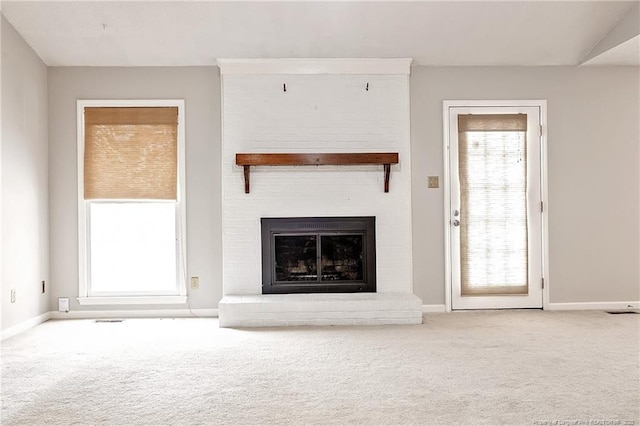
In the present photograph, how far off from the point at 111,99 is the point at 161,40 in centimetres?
79

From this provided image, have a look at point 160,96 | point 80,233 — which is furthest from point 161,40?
point 80,233

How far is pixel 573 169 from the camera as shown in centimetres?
504

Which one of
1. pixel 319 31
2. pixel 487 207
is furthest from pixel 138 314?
pixel 487 207

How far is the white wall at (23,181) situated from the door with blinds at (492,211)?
145 inches

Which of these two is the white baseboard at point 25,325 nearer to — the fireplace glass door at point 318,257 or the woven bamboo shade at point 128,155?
the woven bamboo shade at point 128,155

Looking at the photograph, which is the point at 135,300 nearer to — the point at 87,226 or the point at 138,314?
the point at 138,314

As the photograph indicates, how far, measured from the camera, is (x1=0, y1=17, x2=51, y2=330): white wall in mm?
4188

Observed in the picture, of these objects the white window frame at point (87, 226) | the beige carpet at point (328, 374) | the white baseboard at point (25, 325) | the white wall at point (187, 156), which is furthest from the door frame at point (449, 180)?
the white baseboard at point (25, 325)

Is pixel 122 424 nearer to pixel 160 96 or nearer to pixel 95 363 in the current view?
pixel 95 363

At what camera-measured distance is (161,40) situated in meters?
4.56

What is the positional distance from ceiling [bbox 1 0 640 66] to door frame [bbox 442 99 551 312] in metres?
0.37

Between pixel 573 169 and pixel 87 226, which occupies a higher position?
pixel 573 169

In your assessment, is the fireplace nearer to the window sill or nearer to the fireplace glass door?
the fireplace glass door

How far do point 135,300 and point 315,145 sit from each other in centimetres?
217
